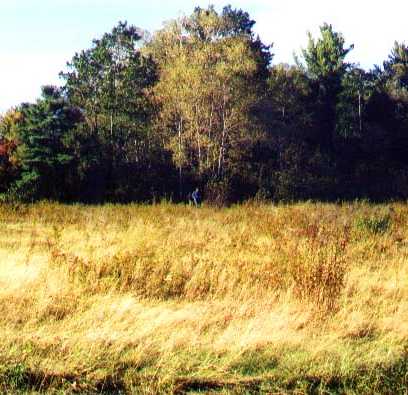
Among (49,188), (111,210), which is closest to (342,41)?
(49,188)

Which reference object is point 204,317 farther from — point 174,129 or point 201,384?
point 174,129

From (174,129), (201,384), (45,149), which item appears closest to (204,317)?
(201,384)

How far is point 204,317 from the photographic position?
17.0 ft

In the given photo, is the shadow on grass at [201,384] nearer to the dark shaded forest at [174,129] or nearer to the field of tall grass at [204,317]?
the field of tall grass at [204,317]

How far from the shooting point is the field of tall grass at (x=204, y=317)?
13.2ft

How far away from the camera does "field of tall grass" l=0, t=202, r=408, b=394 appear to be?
4.02 metres

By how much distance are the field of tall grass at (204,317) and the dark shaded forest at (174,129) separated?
16.2 metres

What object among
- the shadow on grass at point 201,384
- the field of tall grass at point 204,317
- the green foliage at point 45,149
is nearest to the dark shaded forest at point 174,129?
the green foliage at point 45,149

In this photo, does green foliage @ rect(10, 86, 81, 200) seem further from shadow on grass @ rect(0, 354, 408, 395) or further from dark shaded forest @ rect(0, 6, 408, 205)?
shadow on grass @ rect(0, 354, 408, 395)

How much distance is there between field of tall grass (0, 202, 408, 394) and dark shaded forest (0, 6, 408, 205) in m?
16.2

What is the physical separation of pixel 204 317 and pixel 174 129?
2628 cm

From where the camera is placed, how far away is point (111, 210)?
16516mm

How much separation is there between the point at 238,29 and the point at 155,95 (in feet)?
22.4

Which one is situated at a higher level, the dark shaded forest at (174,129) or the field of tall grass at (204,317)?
the dark shaded forest at (174,129)
